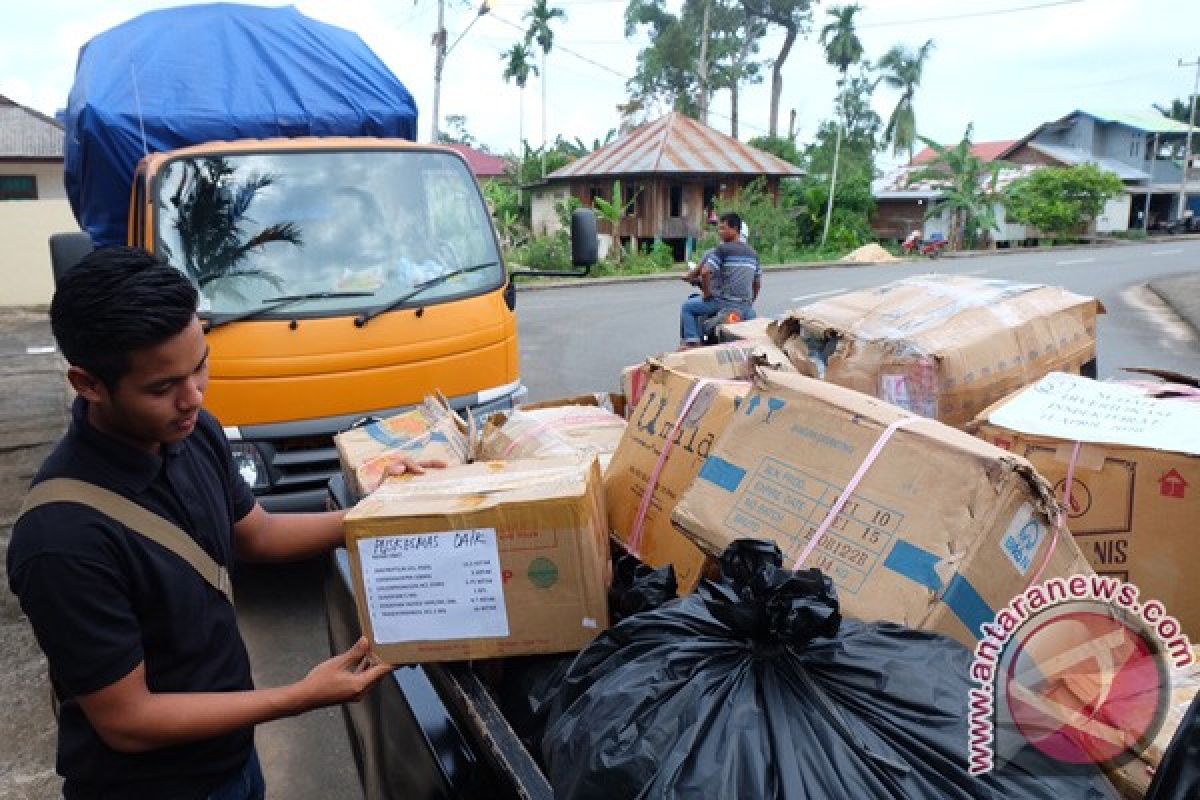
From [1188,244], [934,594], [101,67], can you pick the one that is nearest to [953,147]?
[1188,244]

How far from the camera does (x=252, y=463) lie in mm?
3900

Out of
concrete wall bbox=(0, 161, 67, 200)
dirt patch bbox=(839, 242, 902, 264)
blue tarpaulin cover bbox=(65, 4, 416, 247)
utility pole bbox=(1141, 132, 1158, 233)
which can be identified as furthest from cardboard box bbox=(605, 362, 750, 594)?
utility pole bbox=(1141, 132, 1158, 233)

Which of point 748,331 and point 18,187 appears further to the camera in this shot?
point 18,187

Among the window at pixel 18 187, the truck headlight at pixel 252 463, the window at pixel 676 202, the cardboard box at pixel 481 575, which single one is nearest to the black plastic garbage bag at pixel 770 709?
the cardboard box at pixel 481 575

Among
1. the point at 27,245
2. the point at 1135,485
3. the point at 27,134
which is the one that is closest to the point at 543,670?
the point at 1135,485

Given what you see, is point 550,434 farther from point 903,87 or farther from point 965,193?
point 903,87

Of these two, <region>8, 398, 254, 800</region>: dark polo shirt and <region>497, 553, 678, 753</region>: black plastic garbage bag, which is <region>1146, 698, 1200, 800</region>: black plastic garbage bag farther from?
<region>8, 398, 254, 800</region>: dark polo shirt

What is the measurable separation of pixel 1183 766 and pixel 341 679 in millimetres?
1351

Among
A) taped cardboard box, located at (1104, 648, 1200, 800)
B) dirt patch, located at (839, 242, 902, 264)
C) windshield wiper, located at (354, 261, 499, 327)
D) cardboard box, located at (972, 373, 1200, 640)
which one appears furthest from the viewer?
dirt patch, located at (839, 242, 902, 264)

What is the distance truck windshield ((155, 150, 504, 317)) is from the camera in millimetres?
4215

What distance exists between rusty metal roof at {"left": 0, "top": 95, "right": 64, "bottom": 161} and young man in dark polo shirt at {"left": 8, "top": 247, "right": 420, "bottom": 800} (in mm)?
24793

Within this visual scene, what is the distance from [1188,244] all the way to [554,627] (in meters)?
39.8

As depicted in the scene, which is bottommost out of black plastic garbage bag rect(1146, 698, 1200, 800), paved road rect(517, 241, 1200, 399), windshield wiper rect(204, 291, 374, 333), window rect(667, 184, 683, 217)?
paved road rect(517, 241, 1200, 399)

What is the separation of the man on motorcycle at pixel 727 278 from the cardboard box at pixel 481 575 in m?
5.98
